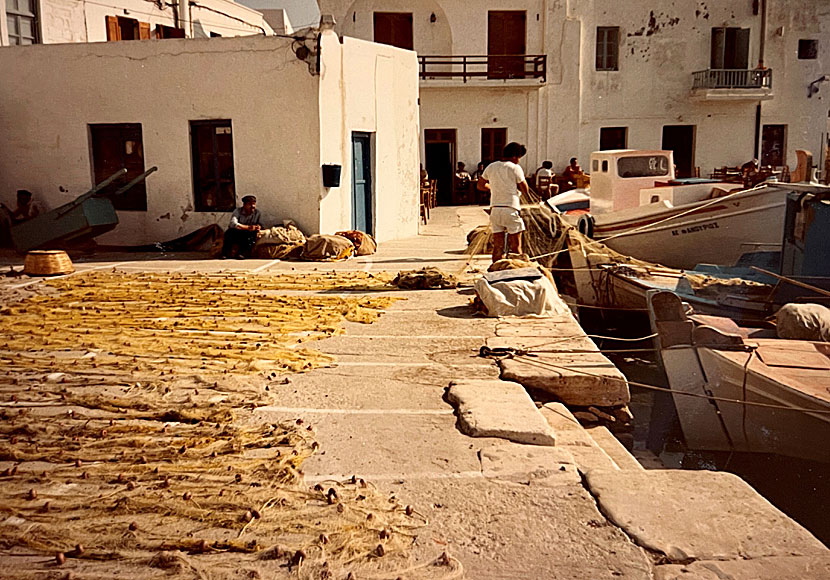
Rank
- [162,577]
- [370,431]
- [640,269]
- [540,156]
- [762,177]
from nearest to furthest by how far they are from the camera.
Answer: [162,577] → [370,431] → [640,269] → [762,177] → [540,156]

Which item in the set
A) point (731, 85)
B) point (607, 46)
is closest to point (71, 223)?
point (607, 46)

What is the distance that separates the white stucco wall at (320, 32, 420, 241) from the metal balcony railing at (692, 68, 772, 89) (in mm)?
16941

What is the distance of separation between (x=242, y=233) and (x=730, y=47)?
24069mm

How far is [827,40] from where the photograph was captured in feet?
96.7

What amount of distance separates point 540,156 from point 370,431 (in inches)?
972

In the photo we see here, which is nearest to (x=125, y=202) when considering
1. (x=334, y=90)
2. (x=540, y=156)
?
(x=334, y=90)

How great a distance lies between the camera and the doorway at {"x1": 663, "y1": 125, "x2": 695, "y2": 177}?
29.6 metres

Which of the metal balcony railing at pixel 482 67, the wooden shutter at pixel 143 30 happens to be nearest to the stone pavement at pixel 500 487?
the wooden shutter at pixel 143 30

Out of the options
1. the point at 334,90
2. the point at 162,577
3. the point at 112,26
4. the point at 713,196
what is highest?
the point at 112,26

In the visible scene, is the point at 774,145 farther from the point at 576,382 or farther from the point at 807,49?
the point at 576,382

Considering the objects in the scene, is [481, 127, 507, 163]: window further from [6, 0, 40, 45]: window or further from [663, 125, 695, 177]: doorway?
[6, 0, 40, 45]: window

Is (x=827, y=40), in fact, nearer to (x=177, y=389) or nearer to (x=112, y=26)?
(x=112, y=26)

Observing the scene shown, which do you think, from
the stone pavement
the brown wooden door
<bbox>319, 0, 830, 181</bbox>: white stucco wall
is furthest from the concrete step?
the brown wooden door

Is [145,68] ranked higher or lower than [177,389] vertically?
higher
